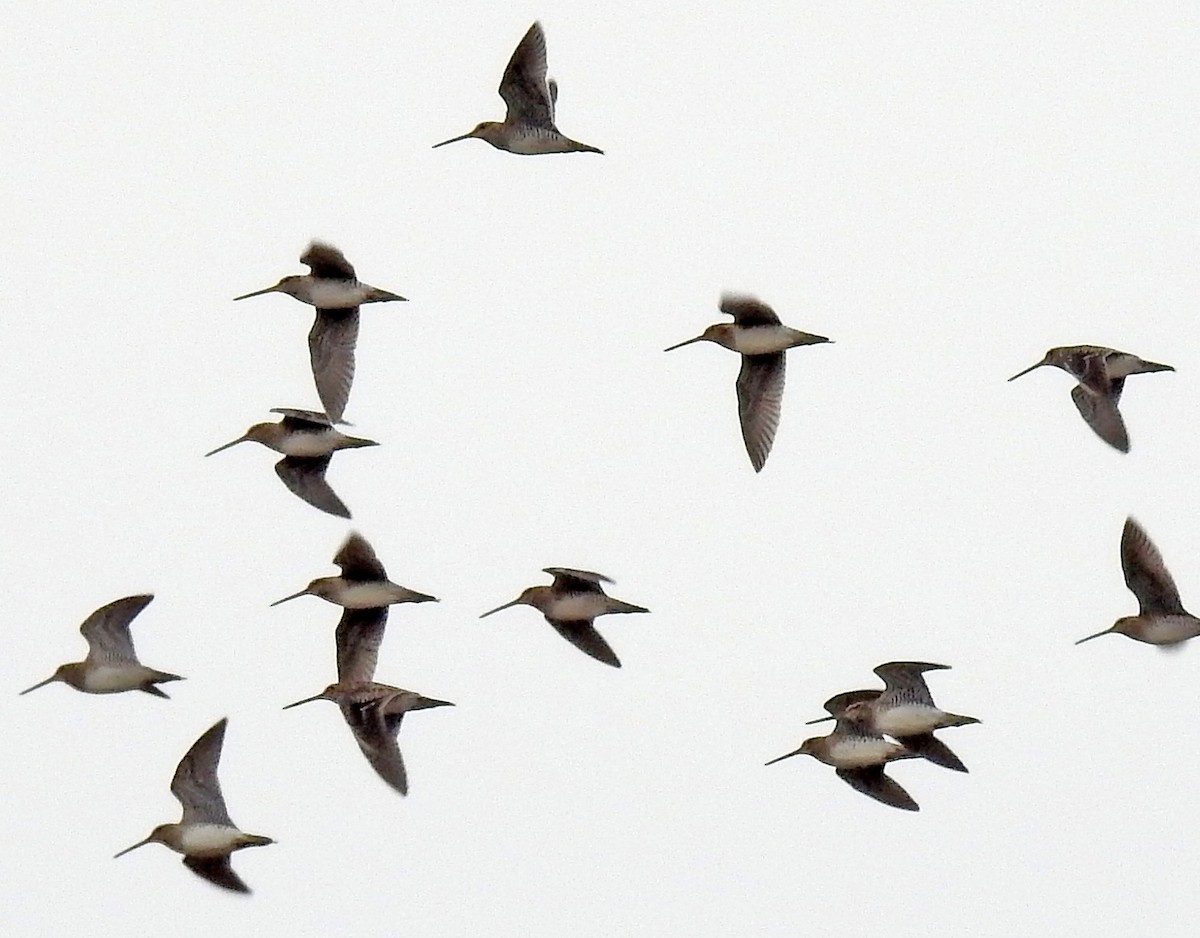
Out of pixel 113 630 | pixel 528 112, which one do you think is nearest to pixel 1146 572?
pixel 528 112

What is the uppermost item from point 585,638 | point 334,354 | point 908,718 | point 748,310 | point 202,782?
point 748,310

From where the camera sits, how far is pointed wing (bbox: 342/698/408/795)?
25.6 metres

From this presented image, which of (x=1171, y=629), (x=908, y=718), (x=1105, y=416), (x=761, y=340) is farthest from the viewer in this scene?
(x=761, y=340)

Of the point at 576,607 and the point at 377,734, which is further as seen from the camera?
the point at 576,607

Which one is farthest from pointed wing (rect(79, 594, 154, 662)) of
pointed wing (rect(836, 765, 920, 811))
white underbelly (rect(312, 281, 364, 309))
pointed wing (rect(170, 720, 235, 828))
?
pointed wing (rect(836, 765, 920, 811))

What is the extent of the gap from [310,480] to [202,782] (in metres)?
3.03

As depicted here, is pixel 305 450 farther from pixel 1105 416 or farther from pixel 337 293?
pixel 1105 416

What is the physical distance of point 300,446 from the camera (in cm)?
2819

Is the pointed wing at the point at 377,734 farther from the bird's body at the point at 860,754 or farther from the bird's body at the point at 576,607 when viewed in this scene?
the bird's body at the point at 860,754

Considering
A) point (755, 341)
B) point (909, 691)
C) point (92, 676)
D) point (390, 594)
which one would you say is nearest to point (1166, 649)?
point (909, 691)

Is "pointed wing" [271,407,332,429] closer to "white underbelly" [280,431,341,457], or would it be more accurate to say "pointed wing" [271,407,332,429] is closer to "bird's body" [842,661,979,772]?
"white underbelly" [280,431,341,457]

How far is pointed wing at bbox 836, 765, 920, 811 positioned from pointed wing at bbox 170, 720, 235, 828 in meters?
4.80

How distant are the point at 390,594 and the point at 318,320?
227 centimetres

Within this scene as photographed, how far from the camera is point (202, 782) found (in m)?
26.5
